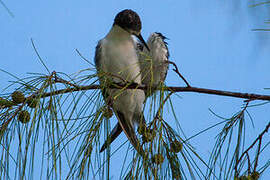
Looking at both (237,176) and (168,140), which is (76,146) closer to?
(168,140)

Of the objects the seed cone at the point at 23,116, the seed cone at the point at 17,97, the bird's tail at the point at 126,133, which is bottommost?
the bird's tail at the point at 126,133

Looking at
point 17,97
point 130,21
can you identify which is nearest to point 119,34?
point 130,21

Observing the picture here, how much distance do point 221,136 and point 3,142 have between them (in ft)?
1.34

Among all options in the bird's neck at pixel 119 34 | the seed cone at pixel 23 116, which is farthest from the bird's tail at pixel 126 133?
the bird's neck at pixel 119 34

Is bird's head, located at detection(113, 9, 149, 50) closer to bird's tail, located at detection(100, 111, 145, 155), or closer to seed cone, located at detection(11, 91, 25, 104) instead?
bird's tail, located at detection(100, 111, 145, 155)

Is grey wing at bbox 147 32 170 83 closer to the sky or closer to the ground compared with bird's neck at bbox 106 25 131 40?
closer to the ground

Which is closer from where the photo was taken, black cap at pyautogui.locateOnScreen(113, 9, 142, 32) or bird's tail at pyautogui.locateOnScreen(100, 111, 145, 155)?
bird's tail at pyautogui.locateOnScreen(100, 111, 145, 155)

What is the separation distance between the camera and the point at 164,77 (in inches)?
55.7

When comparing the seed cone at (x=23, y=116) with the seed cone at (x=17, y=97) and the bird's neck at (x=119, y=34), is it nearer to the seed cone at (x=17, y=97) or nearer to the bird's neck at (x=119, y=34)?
the seed cone at (x=17, y=97)

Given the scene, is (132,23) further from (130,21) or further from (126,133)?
(126,133)

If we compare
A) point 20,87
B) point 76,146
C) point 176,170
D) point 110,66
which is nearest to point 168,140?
point 176,170

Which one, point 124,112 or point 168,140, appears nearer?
point 168,140

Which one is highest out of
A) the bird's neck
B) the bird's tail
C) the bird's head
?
the bird's head

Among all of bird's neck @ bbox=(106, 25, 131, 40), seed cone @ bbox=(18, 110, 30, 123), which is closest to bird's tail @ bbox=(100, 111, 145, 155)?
seed cone @ bbox=(18, 110, 30, 123)
